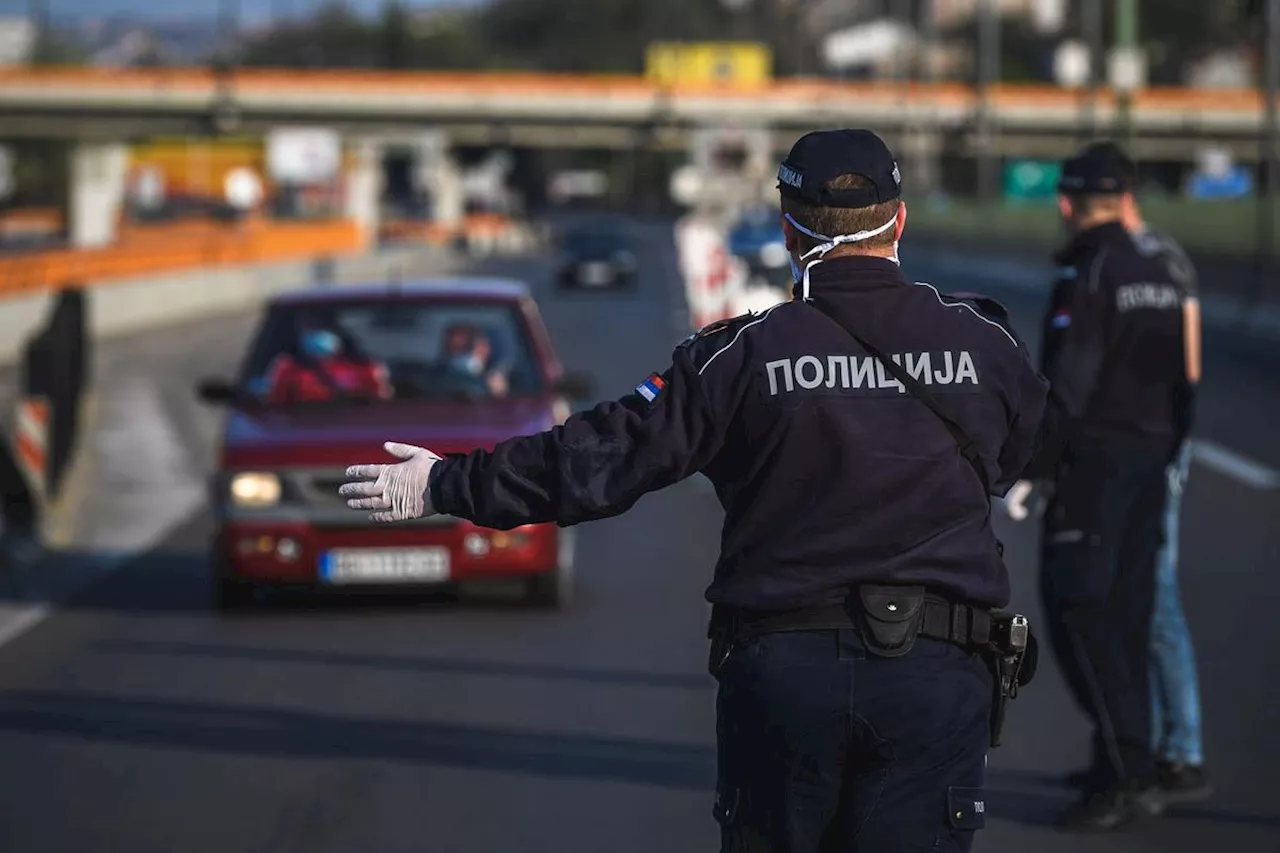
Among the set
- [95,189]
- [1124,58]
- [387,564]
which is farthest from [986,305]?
[95,189]

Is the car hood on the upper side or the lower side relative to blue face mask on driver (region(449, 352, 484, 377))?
lower

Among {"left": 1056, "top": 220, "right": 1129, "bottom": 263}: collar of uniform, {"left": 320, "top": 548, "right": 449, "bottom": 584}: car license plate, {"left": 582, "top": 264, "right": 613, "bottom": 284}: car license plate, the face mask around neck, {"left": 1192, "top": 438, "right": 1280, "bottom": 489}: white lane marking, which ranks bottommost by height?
{"left": 582, "top": 264, "right": 613, "bottom": 284}: car license plate

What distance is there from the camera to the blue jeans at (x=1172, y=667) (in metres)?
7.20

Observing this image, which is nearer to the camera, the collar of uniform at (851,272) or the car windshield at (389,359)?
the collar of uniform at (851,272)

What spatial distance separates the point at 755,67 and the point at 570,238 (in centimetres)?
7825

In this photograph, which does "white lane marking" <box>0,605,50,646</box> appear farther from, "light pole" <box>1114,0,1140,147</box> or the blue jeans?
"light pole" <box>1114,0,1140,147</box>

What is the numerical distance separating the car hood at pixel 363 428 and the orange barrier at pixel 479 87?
78227 millimetres

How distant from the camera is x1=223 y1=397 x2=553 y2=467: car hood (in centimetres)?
1117

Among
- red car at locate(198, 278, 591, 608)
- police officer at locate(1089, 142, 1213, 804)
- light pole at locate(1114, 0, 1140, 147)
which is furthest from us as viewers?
light pole at locate(1114, 0, 1140, 147)

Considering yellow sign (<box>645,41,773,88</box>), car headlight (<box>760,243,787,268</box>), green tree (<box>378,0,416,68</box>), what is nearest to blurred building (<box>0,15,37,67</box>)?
green tree (<box>378,0,416,68</box>)

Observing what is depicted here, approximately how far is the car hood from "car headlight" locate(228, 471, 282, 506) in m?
0.06

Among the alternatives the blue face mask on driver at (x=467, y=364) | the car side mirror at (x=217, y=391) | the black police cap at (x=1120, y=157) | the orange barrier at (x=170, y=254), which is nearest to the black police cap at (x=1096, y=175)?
the black police cap at (x=1120, y=157)

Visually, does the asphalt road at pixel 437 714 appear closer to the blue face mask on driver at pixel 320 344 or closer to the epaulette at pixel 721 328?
the blue face mask on driver at pixel 320 344

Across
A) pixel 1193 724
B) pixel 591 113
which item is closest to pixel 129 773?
pixel 1193 724
